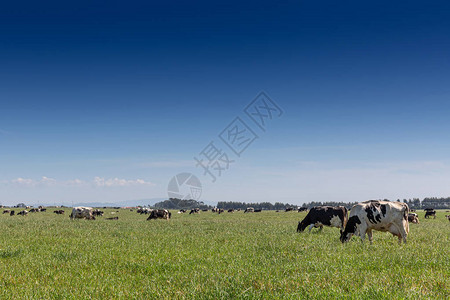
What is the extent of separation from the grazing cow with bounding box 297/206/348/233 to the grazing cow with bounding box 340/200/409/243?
636 cm

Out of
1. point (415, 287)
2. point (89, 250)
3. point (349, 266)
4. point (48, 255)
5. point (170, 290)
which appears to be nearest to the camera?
point (415, 287)

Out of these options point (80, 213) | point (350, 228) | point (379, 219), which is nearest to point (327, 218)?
point (350, 228)

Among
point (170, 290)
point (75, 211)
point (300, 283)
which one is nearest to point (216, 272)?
point (170, 290)

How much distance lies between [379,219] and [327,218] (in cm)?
730

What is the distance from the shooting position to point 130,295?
669 cm

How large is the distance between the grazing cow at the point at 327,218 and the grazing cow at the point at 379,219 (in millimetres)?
6363

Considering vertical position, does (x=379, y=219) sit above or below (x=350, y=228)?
above

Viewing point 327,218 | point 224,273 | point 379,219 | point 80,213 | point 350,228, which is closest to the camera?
point 224,273

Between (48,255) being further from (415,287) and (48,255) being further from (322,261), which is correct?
(415,287)

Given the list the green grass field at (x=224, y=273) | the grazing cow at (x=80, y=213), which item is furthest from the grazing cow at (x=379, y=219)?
the grazing cow at (x=80, y=213)

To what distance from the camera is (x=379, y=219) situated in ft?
49.5

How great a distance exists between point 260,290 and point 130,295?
2.94m

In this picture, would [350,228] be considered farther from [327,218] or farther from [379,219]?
[327,218]

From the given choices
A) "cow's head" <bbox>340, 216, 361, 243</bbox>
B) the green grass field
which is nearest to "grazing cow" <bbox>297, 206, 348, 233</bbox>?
"cow's head" <bbox>340, 216, 361, 243</bbox>
